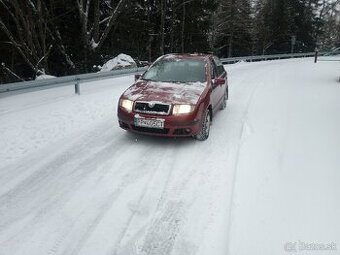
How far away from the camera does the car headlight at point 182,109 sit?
22.8 ft

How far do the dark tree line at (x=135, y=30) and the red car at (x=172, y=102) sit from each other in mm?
10319

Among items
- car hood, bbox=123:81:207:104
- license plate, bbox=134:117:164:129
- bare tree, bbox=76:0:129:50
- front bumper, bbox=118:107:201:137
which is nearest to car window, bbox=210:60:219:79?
car hood, bbox=123:81:207:104

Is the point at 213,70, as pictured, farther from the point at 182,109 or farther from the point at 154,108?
the point at 154,108

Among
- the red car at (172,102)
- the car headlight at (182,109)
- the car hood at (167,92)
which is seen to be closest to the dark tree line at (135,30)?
the red car at (172,102)

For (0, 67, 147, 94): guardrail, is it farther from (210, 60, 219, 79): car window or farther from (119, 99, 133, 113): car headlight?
(210, 60, 219, 79): car window

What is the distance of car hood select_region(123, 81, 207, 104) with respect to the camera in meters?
7.11

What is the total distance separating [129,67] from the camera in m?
17.3

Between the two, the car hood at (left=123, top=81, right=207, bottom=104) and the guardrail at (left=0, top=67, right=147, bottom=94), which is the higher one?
the car hood at (left=123, top=81, right=207, bottom=104)

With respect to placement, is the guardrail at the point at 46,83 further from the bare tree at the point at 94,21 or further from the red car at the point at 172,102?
Result: the bare tree at the point at 94,21

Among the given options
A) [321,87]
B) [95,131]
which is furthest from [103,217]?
[321,87]

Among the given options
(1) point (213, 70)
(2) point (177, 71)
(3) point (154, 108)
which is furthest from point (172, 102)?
(1) point (213, 70)

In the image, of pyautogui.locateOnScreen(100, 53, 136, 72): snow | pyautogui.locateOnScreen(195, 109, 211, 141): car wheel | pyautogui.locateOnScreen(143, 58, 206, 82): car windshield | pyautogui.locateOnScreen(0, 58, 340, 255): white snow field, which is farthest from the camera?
pyautogui.locateOnScreen(100, 53, 136, 72): snow

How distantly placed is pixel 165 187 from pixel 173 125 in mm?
1630

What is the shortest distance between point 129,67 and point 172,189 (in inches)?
490
